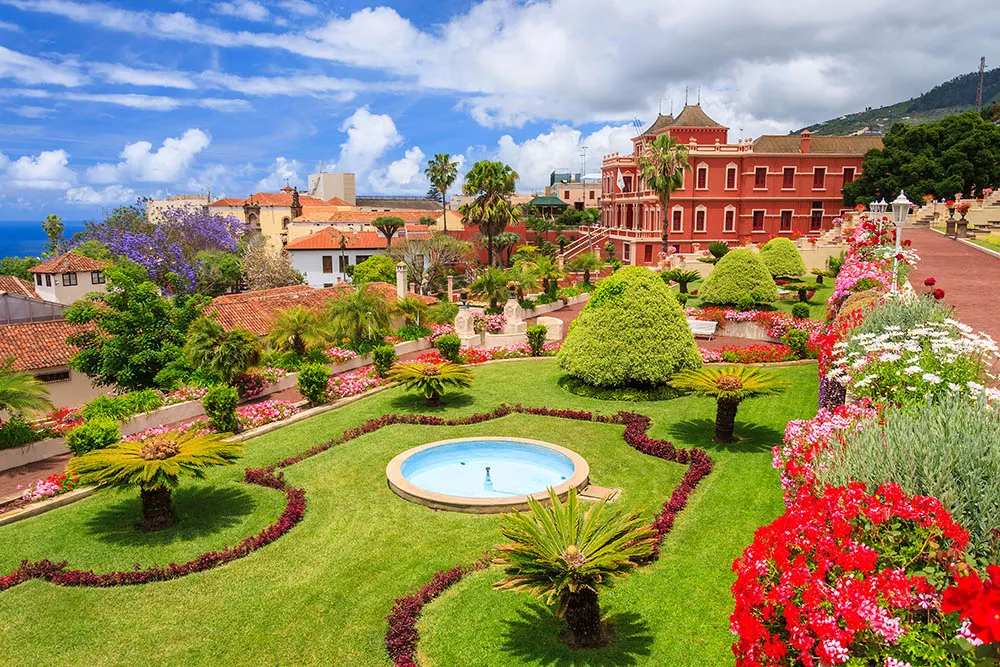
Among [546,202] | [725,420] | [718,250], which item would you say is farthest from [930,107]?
[725,420]

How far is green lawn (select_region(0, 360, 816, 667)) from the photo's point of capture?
25.8ft

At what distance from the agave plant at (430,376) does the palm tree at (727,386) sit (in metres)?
5.93

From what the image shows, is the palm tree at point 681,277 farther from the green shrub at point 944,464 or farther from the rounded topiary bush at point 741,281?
the green shrub at point 944,464

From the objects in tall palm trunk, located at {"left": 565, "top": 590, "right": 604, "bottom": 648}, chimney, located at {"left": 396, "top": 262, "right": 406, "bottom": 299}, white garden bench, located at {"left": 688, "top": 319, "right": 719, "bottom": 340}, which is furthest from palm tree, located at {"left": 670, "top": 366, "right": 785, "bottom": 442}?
chimney, located at {"left": 396, "top": 262, "right": 406, "bottom": 299}

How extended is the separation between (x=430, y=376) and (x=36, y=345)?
16.1 m

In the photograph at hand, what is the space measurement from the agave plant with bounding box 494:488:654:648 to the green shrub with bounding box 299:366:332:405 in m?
11.6

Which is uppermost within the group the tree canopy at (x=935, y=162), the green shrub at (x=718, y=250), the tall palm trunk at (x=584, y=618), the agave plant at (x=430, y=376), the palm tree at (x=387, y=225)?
the tree canopy at (x=935, y=162)

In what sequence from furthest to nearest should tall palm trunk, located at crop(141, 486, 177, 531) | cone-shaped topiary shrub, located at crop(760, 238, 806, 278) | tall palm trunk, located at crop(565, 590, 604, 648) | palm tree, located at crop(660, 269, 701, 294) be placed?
palm tree, located at crop(660, 269, 701, 294), cone-shaped topiary shrub, located at crop(760, 238, 806, 278), tall palm trunk, located at crop(141, 486, 177, 531), tall palm trunk, located at crop(565, 590, 604, 648)

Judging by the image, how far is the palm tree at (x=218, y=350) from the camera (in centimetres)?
1939

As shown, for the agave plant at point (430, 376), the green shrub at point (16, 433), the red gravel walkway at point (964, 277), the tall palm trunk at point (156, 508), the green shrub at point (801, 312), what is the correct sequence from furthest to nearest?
the green shrub at point (801, 312), the agave plant at point (430, 376), the red gravel walkway at point (964, 277), the green shrub at point (16, 433), the tall palm trunk at point (156, 508)

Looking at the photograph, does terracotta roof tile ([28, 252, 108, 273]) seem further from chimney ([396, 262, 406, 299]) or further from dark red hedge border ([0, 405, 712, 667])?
dark red hedge border ([0, 405, 712, 667])

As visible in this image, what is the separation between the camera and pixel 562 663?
738cm

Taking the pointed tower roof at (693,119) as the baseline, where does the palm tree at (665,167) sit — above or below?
below

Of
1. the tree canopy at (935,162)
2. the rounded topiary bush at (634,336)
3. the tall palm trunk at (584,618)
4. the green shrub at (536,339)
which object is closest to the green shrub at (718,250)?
the tree canopy at (935,162)
